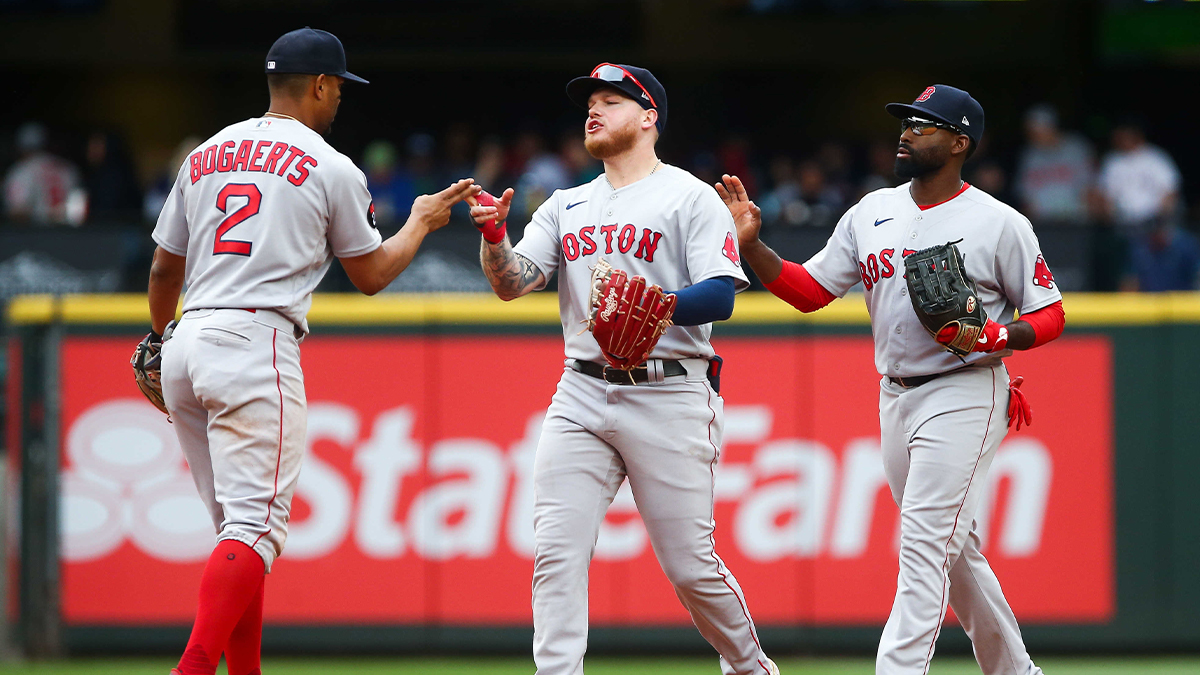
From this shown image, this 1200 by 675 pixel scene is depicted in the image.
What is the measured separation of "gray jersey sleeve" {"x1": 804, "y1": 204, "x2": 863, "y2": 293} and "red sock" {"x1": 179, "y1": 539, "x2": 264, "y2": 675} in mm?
2176

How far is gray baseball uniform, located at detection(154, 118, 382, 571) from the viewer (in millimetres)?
3904

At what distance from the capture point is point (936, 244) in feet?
14.2

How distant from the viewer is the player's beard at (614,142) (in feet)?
14.1

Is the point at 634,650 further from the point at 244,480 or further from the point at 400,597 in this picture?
the point at 244,480

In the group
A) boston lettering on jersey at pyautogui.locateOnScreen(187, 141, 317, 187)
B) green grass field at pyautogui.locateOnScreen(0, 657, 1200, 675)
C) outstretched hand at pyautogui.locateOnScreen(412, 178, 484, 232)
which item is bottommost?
green grass field at pyautogui.locateOnScreen(0, 657, 1200, 675)

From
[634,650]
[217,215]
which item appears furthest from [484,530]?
[217,215]

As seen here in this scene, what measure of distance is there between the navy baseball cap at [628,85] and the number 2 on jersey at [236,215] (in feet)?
3.50

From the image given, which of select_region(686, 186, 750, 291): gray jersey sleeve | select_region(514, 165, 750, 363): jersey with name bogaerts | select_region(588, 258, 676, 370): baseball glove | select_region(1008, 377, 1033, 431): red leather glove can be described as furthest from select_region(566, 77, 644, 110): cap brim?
select_region(1008, 377, 1033, 431): red leather glove

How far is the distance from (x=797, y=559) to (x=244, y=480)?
3428mm

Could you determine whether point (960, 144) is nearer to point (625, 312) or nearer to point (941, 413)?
point (941, 413)

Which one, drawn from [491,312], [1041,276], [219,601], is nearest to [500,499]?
[491,312]

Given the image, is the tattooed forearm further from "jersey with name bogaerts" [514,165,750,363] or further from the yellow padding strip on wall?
the yellow padding strip on wall

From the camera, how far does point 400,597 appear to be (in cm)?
651

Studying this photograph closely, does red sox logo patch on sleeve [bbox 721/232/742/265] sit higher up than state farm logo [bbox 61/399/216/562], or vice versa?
red sox logo patch on sleeve [bbox 721/232/742/265]
